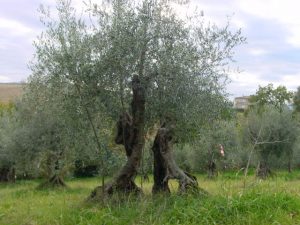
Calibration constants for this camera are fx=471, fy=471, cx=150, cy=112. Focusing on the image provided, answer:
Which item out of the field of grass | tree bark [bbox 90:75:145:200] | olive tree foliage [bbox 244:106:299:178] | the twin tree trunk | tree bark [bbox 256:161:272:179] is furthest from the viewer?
olive tree foliage [bbox 244:106:299:178]

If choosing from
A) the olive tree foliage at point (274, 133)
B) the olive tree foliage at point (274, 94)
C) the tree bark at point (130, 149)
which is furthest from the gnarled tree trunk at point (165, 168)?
the olive tree foliage at point (274, 94)

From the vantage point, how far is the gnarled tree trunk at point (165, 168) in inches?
518

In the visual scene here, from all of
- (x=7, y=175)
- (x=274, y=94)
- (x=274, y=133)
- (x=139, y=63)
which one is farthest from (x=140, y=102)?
(x=274, y=94)

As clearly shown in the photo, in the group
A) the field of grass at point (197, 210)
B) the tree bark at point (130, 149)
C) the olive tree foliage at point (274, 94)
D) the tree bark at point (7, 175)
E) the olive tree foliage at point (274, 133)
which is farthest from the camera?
the olive tree foliage at point (274, 94)

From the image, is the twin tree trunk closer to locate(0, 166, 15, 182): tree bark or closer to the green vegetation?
the green vegetation

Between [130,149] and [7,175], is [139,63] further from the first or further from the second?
[7,175]

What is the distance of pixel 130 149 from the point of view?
13852mm

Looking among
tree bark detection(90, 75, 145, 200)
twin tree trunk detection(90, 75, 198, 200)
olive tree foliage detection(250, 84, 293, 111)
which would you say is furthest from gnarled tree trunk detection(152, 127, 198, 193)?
olive tree foliage detection(250, 84, 293, 111)

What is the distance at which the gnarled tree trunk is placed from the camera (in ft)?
43.1

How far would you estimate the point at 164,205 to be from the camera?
1140 centimetres

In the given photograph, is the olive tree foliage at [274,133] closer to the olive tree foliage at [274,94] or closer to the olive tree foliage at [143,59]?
the olive tree foliage at [143,59]

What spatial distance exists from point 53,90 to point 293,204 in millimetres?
6908

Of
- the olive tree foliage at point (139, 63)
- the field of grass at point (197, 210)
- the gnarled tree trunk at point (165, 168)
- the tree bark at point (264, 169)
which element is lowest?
the tree bark at point (264, 169)

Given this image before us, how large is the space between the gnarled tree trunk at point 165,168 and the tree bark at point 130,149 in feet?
2.27
